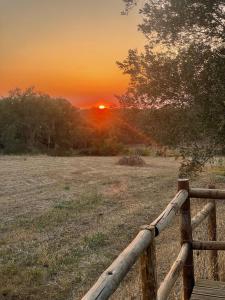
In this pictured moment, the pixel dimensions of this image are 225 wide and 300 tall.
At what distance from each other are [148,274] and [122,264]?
951 mm

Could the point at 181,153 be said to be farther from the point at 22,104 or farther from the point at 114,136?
the point at 22,104

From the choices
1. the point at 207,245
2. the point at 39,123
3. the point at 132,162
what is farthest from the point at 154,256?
the point at 39,123

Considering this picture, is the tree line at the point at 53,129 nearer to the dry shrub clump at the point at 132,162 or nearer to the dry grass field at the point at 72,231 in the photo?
the dry shrub clump at the point at 132,162

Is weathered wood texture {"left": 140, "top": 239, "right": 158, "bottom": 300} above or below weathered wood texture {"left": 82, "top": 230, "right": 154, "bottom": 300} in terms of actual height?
below

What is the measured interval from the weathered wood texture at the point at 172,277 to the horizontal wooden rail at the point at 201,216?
19.9 inches

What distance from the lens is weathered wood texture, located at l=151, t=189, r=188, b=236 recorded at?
4.88m

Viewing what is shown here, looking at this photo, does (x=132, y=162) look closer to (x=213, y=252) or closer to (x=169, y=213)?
(x=213, y=252)

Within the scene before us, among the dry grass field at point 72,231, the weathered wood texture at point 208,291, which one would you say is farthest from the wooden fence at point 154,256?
the dry grass field at point 72,231

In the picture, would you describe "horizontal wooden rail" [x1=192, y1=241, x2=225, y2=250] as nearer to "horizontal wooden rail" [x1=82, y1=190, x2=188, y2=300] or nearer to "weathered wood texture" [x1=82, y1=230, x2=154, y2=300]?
"horizontal wooden rail" [x1=82, y1=190, x2=188, y2=300]

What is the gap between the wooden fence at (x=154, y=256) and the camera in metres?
3.35

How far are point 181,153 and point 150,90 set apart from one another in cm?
232

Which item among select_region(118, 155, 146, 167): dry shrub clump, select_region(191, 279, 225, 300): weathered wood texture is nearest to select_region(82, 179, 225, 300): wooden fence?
select_region(191, 279, 225, 300): weathered wood texture

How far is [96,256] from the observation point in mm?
12391

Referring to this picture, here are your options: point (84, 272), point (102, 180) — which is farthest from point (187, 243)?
point (102, 180)
